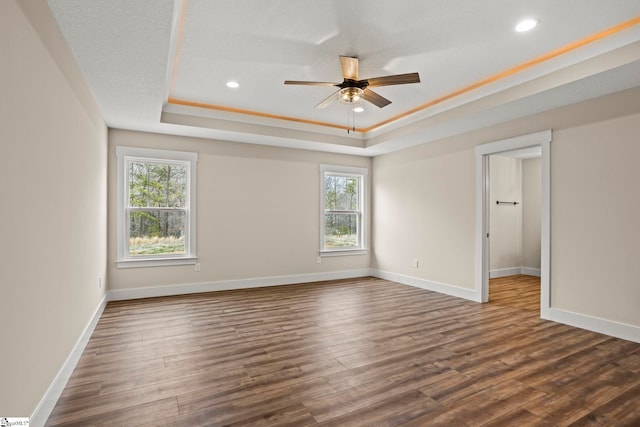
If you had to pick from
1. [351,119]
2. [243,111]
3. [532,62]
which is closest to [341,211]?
[351,119]

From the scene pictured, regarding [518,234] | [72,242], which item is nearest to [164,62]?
[72,242]

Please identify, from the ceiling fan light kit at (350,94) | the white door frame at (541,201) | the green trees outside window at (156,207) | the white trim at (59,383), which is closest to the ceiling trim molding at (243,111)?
the green trees outside window at (156,207)

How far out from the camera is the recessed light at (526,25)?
2701 millimetres

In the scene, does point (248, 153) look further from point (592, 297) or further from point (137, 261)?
point (592, 297)

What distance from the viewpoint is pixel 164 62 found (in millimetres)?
2846

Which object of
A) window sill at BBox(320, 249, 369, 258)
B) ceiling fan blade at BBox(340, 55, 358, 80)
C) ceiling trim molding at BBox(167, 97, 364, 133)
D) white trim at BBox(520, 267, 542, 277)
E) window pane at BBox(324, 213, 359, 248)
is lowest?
white trim at BBox(520, 267, 542, 277)

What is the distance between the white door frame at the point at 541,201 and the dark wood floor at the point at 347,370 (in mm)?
420

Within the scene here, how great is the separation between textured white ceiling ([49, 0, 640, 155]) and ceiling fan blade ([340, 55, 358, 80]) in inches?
4.8

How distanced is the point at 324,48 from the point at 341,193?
12.3 feet

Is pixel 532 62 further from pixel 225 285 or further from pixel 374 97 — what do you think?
pixel 225 285

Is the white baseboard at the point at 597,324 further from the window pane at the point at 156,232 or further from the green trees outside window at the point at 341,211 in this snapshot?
the window pane at the point at 156,232

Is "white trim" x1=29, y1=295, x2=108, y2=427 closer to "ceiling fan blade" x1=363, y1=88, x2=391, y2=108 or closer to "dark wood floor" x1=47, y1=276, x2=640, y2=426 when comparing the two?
"dark wood floor" x1=47, y1=276, x2=640, y2=426

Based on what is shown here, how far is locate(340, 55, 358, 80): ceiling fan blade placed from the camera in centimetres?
312

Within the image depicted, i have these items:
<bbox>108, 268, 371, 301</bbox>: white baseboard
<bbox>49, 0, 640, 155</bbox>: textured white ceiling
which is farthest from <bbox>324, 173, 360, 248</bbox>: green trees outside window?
<bbox>49, 0, 640, 155</bbox>: textured white ceiling
